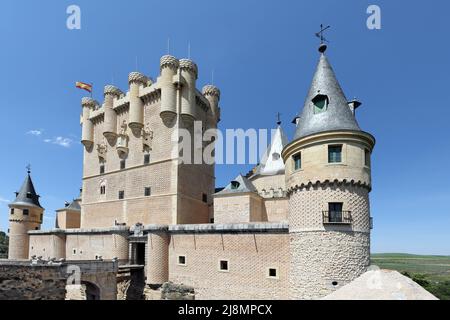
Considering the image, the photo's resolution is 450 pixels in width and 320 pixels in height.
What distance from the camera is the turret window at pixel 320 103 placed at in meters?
16.9

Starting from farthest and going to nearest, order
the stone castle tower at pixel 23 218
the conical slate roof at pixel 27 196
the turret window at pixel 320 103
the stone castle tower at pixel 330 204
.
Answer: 1. the conical slate roof at pixel 27 196
2. the stone castle tower at pixel 23 218
3. the turret window at pixel 320 103
4. the stone castle tower at pixel 330 204

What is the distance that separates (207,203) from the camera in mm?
31422

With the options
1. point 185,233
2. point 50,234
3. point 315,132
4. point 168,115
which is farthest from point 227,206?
point 50,234

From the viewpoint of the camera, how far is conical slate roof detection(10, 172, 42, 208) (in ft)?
131

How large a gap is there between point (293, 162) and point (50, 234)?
95.4ft

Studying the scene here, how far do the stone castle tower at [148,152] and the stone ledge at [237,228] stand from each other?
14.6 ft

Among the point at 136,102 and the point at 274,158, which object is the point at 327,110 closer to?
the point at 274,158

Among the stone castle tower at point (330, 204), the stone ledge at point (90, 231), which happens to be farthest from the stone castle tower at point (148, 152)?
the stone castle tower at point (330, 204)

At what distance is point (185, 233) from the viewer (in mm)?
22109

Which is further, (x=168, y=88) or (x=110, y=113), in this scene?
(x=110, y=113)

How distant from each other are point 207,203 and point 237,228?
12.3 metres

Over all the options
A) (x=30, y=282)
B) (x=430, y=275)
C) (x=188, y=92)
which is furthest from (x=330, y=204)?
(x=430, y=275)

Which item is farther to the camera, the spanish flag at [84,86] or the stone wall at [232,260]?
the spanish flag at [84,86]

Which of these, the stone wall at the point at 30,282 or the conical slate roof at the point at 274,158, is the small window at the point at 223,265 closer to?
the stone wall at the point at 30,282
